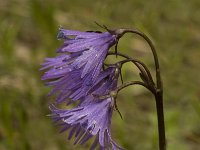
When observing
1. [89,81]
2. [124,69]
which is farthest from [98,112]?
[124,69]

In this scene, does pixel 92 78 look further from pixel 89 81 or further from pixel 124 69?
pixel 124 69

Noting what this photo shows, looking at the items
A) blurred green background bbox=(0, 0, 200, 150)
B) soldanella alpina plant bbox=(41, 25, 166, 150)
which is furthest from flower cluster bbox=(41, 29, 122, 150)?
blurred green background bbox=(0, 0, 200, 150)

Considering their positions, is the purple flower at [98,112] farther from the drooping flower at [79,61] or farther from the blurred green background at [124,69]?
the blurred green background at [124,69]

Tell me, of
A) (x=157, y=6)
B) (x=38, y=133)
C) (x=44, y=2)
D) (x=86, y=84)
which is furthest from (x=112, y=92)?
(x=157, y=6)

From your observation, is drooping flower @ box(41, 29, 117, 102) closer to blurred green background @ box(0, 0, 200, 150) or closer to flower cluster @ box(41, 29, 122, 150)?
flower cluster @ box(41, 29, 122, 150)

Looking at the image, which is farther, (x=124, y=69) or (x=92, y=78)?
(x=124, y=69)
